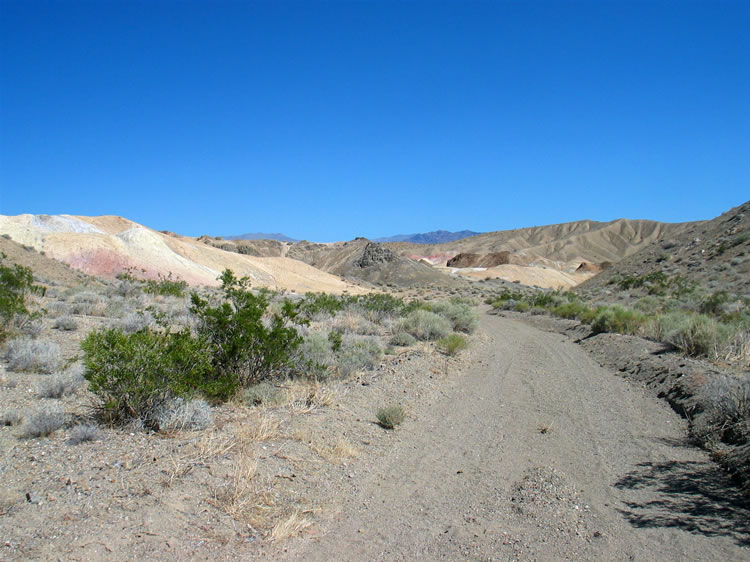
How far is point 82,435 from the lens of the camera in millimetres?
5719

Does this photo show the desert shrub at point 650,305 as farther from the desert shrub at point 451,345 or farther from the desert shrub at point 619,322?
the desert shrub at point 451,345

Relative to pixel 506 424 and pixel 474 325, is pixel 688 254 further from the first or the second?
pixel 506 424

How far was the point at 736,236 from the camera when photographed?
3506 centimetres

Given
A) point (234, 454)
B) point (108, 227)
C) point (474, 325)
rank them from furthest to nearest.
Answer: point (108, 227), point (474, 325), point (234, 454)

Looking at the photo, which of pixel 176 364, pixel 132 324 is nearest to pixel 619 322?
pixel 132 324

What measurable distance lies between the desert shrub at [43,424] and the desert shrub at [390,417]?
4165mm

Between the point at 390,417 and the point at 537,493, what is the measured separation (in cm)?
268

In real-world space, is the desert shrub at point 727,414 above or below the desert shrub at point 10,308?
below

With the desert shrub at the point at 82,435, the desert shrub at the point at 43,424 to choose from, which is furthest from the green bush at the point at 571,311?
the desert shrub at the point at 43,424

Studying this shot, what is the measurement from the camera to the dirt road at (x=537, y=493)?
178 inches

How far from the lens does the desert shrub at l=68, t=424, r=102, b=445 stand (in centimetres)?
571

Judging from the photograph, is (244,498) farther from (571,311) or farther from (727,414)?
(571,311)

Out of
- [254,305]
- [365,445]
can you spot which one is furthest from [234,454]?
[254,305]

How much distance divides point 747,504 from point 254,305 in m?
7.23
